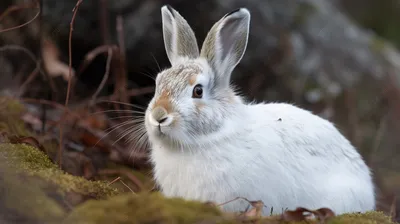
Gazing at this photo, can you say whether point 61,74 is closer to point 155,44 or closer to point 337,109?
point 155,44

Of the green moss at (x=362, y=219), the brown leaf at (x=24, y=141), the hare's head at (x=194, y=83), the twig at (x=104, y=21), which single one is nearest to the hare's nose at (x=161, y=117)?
the hare's head at (x=194, y=83)

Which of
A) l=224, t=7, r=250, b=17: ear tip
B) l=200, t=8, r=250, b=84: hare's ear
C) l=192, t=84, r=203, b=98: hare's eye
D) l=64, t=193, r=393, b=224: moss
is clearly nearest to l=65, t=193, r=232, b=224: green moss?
l=64, t=193, r=393, b=224: moss

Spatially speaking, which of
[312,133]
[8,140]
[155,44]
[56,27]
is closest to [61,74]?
[56,27]

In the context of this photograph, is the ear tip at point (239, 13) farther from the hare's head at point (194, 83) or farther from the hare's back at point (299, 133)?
the hare's back at point (299, 133)

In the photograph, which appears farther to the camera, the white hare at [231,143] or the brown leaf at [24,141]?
the brown leaf at [24,141]

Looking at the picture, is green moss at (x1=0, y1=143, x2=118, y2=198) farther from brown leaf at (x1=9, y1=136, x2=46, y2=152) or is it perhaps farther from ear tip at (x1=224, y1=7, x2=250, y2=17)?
ear tip at (x1=224, y1=7, x2=250, y2=17)

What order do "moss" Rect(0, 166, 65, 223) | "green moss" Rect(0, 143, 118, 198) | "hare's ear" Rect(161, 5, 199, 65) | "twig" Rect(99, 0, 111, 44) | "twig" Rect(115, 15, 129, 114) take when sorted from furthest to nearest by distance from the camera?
"twig" Rect(99, 0, 111, 44)
"twig" Rect(115, 15, 129, 114)
"hare's ear" Rect(161, 5, 199, 65)
"green moss" Rect(0, 143, 118, 198)
"moss" Rect(0, 166, 65, 223)
